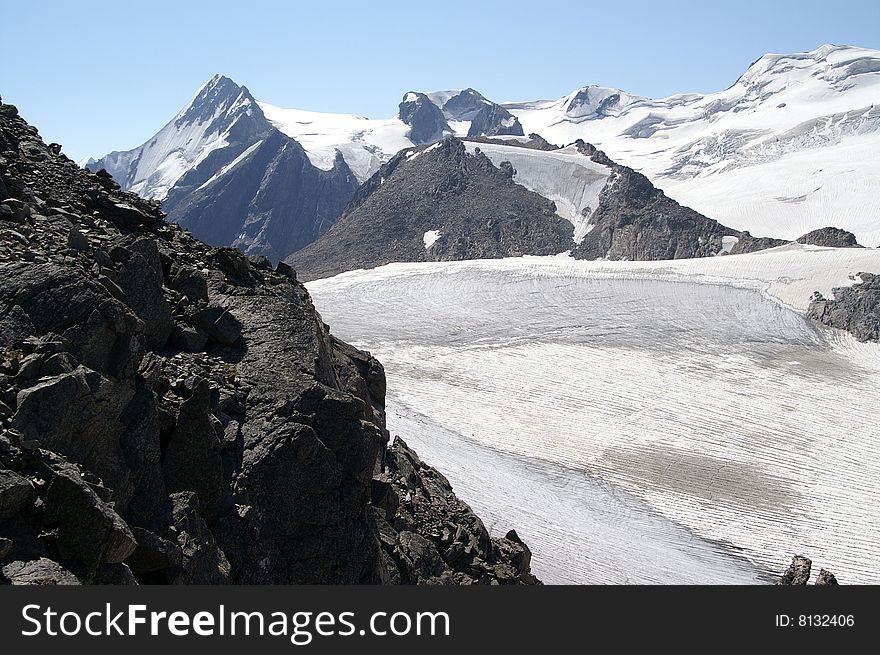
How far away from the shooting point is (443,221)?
85.4 meters

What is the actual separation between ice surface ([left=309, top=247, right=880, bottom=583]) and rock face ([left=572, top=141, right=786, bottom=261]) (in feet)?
46.9

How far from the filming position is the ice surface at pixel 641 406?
21.1 m

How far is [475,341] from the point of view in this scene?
39250mm

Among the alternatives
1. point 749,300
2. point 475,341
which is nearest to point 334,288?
point 475,341

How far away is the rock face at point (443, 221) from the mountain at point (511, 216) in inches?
4.9

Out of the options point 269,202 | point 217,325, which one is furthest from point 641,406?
point 269,202


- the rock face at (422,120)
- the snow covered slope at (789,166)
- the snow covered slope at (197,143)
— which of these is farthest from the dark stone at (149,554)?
the rock face at (422,120)

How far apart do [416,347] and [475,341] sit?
10.5 feet

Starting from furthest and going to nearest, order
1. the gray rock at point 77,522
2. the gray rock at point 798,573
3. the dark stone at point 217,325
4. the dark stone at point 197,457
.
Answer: the gray rock at point 798,573 → the dark stone at point 217,325 → the dark stone at point 197,457 → the gray rock at point 77,522

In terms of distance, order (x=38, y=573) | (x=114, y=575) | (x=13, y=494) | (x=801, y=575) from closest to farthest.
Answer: (x=38, y=573)
(x=13, y=494)
(x=114, y=575)
(x=801, y=575)

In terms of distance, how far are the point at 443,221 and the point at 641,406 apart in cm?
5702

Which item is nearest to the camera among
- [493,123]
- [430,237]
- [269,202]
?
[430,237]

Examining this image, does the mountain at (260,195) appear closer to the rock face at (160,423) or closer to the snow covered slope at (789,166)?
the snow covered slope at (789,166)

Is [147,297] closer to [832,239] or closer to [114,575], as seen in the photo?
[114,575]
